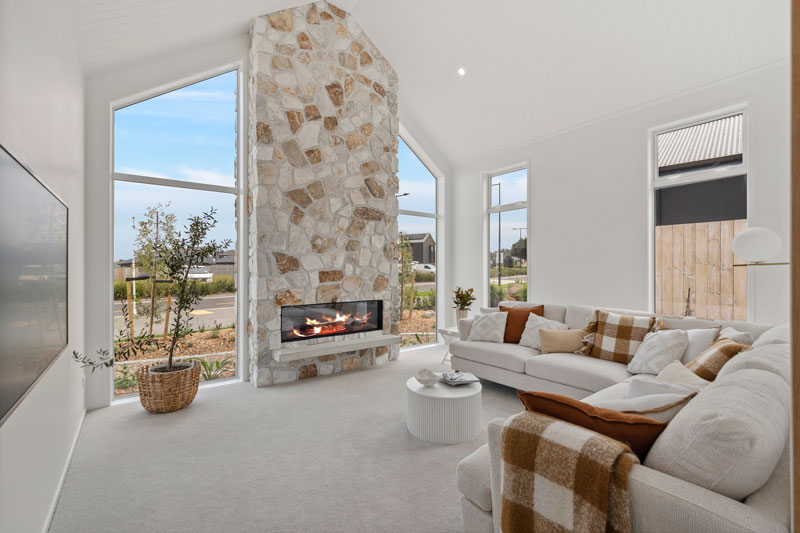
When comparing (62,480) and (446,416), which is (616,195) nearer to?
(446,416)

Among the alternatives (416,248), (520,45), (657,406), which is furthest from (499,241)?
(657,406)

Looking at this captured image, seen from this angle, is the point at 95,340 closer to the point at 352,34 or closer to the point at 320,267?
the point at 320,267

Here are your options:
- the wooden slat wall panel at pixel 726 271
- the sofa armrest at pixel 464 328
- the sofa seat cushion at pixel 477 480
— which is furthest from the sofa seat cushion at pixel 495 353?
the sofa seat cushion at pixel 477 480

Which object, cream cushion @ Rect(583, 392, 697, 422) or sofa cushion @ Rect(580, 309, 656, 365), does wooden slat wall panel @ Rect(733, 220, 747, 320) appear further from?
cream cushion @ Rect(583, 392, 697, 422)

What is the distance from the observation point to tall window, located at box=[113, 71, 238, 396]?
3900 millimetres

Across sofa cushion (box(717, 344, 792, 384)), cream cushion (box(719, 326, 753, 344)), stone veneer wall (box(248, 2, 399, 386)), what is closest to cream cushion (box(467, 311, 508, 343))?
stone veneer wall (box(248, 2, 399, 386))

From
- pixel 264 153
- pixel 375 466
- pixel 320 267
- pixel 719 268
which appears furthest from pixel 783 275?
pixel 264 153

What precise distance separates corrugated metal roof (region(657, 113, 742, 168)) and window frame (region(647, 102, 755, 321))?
43 mm

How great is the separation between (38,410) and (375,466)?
5.73 ft

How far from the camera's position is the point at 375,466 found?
254 cm

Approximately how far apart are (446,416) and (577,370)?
3.97 feet

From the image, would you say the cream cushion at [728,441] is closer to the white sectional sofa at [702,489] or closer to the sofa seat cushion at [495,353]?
the white sectional sofa at [702,489]

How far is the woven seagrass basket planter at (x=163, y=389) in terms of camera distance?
135 inches

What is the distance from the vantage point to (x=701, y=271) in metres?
4.09
